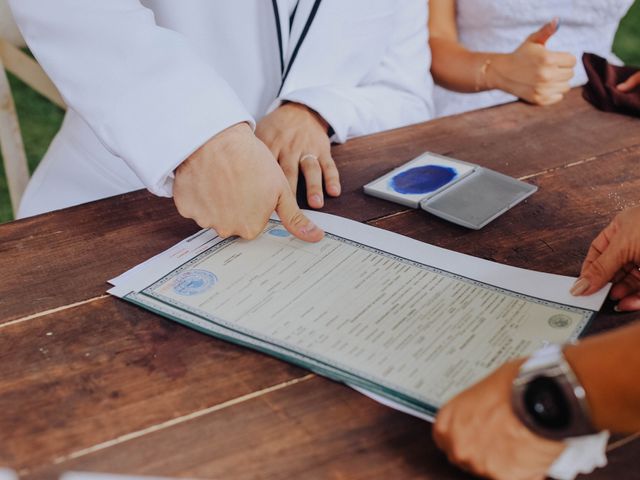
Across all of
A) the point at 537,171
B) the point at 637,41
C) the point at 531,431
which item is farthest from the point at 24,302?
the point at 637,41

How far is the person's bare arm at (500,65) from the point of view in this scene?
1.19m

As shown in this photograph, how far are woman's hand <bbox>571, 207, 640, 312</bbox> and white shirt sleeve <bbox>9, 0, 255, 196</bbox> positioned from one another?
1.38 ft

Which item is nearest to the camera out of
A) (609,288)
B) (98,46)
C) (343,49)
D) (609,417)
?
(609,417)

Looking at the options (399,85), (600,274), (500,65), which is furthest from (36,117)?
(600,274)

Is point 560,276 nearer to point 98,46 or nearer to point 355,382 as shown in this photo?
point 355,382

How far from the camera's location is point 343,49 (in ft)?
3.86

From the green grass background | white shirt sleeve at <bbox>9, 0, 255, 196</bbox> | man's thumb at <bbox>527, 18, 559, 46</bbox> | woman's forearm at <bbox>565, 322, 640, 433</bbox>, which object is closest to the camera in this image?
woman's forearm at <bbox>565, 322, 640, 433</bbox>

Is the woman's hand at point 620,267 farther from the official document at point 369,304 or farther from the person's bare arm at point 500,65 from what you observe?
the person's bare arm at point 500,65

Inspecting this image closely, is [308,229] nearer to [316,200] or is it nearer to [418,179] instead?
[316,200]

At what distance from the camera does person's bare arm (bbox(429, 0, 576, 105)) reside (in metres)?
1.19

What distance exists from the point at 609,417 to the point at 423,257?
310 mm

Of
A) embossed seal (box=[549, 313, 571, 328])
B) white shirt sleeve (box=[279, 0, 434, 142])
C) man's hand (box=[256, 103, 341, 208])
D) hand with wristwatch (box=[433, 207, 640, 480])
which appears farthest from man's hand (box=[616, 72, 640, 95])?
hand with wristwatch (box=[433, 207, 640, 480])

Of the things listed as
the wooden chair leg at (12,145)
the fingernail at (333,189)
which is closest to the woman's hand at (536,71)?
the fingernail at (333,189)

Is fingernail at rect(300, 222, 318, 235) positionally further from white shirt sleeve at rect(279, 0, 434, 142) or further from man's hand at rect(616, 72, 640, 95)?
man's hand at rect(616, 72, 640, 95)
